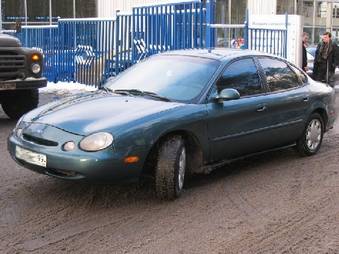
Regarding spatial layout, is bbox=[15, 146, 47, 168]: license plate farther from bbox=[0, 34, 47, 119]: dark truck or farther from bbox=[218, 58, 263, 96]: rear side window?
bbox=[0, 34, 47, 119]: dark truck

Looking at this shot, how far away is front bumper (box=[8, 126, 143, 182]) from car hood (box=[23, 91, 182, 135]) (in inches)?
5.5

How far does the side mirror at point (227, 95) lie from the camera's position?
241 inches

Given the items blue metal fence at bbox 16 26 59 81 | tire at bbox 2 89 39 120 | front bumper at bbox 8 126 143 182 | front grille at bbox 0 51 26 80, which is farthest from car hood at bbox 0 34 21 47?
blue metal fence at bbox 16 26 59 81

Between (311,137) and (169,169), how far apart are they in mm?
2912

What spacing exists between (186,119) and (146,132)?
1.84 ft

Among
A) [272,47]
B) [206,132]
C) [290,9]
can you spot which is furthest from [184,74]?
[290,9]

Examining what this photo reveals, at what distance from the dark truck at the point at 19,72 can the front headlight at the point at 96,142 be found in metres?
4.91

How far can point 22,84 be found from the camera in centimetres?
995

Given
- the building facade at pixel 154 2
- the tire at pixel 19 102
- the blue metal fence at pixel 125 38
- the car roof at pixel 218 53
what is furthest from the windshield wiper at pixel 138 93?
the building facade at pixel 154 2

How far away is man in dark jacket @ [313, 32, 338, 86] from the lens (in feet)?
51.6

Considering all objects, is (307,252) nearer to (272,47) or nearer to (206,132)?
(206,132)

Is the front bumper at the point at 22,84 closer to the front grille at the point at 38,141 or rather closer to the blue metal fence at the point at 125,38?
the blue metal fence at the point at 125,38

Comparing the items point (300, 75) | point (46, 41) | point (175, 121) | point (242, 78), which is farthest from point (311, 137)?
point (46, 41)

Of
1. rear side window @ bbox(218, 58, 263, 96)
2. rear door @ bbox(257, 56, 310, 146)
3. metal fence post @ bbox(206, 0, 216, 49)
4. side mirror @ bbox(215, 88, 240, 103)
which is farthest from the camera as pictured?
metal fence post @ bbox(206, 0, 216, 49)
